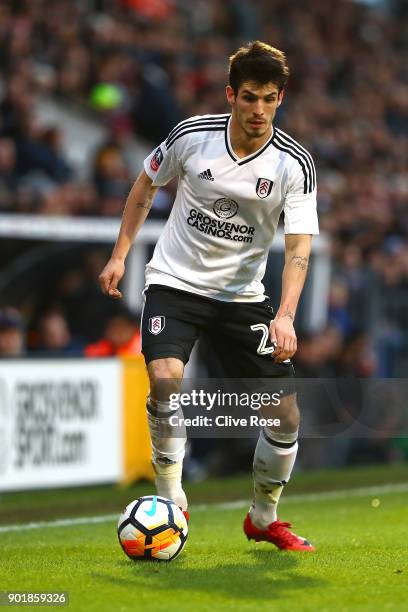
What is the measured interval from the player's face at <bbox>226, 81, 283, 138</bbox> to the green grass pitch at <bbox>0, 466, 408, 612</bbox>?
87.2 inches

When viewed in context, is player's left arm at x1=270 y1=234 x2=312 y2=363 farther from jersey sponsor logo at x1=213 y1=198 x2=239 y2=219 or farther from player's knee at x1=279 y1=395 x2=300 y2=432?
player's knee at x1=279 y1=395 x2=300 y2=432

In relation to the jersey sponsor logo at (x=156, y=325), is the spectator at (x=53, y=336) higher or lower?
lower

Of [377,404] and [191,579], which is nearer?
[191,579]

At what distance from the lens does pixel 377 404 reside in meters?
14.4

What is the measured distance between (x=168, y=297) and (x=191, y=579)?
156 cm

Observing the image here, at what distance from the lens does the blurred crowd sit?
548 inches

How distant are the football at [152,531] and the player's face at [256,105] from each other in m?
1.98

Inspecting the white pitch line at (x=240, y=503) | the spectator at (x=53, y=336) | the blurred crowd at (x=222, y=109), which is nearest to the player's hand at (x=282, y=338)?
the white pitch line at (x=240, y=503)

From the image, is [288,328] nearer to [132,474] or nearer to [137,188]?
[137,188]

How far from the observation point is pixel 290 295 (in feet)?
21.6

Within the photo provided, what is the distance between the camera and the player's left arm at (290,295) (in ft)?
20.7

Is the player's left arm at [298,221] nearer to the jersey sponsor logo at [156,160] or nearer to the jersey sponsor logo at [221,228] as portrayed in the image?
the jersey sponsor logo at [221,228]

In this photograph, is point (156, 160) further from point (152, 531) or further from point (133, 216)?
point (152, 531)

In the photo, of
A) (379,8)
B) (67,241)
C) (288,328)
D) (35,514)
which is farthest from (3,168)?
(379,8)
